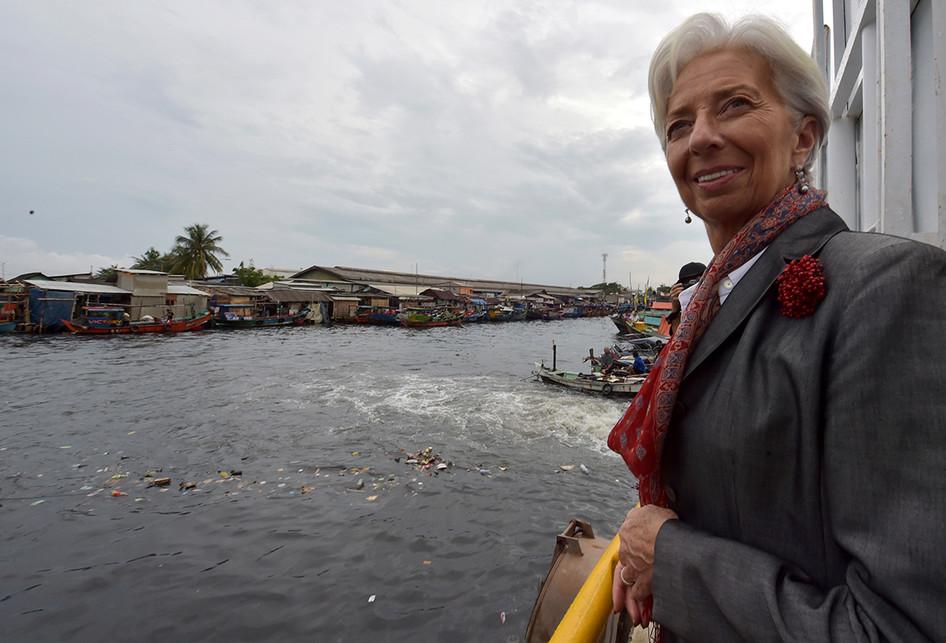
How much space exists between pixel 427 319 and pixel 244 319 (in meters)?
17.1

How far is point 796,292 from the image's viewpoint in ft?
2.75

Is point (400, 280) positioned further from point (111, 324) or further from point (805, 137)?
point (805, 137)

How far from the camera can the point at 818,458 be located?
2.63 feet

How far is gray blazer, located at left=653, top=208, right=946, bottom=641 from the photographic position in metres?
0.66

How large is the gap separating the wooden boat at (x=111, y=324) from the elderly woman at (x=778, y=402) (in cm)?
3934

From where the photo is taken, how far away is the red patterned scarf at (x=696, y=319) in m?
1.01

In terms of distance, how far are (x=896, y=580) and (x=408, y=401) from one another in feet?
47.4

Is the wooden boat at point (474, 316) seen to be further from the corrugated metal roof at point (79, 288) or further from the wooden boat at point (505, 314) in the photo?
the corrugated metal roof at point (79, 288)

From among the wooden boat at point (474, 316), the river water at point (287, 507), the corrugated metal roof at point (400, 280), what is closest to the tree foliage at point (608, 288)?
the corrugated metal roof at point (400, 280)

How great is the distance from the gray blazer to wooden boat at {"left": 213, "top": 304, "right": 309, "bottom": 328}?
41.7m

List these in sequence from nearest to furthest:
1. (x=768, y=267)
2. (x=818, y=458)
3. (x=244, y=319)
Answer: (x=818, y=458), (x=768, y=267), (x=244, y=319)

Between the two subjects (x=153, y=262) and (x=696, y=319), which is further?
(x=153, y=262)

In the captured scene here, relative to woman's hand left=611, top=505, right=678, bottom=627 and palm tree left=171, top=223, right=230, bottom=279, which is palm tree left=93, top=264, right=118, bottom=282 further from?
woman's hand left=611, top=505, right=678, bottom=627

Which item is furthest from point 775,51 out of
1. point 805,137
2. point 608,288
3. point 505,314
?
point 608,288
